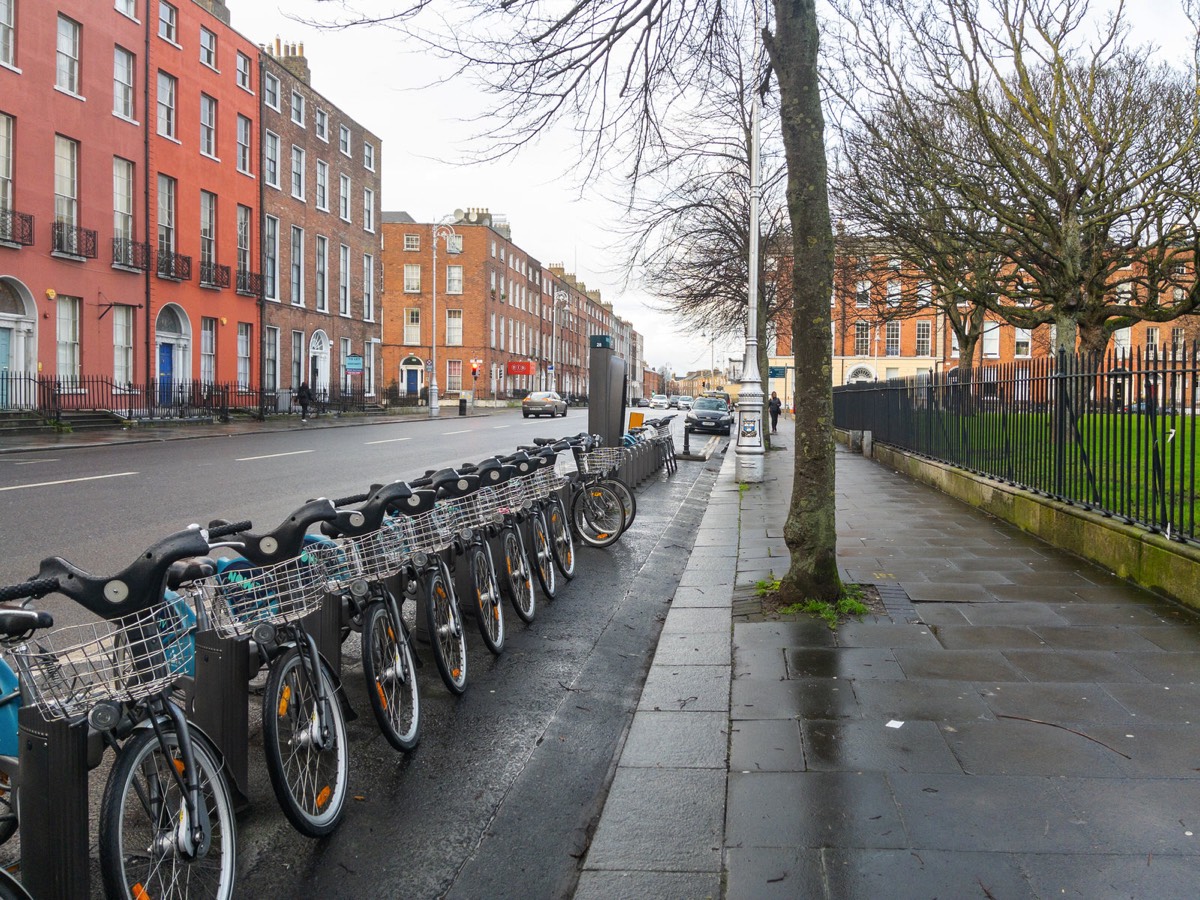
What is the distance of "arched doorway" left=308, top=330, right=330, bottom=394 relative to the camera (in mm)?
40656

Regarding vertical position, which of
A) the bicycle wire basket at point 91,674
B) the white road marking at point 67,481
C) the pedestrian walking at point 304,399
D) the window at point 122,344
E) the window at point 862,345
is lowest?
the white road marking at point 67,481

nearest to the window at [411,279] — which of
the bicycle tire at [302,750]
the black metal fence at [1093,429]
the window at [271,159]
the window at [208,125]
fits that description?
the window at [271,159]

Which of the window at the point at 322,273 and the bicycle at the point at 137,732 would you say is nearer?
the bicycle at the point at 137,732

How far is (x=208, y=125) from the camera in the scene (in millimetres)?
32844

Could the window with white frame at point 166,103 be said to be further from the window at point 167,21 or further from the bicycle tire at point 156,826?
the bicycle tire at point 156,826

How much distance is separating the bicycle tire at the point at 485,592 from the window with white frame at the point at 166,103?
29.7 meters

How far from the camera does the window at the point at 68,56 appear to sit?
82.4ft

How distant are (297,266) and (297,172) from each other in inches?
158

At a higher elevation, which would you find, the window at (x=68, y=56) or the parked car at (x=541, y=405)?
the window at (x=68, y=56)

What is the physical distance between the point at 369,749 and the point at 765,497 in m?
10.2

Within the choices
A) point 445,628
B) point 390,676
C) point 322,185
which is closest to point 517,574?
point 445,628

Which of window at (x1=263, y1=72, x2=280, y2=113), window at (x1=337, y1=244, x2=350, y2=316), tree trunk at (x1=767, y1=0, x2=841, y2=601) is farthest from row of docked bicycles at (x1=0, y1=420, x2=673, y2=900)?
window at (x1=337, y1=244, x2=350, y2=316)

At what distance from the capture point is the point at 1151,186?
17.5m

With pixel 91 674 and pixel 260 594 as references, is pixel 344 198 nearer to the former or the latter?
pixel 260 594
